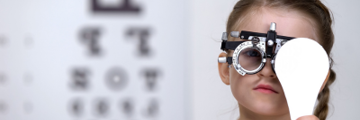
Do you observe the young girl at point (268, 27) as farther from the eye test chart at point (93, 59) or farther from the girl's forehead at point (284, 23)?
the eye test chart at point (93, 59)

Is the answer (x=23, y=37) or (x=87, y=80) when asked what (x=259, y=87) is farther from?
(x=23, y=37)

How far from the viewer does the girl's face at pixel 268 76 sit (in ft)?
1.51

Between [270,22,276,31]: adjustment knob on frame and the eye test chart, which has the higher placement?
[270,22,276,31]: adjustment knob on frame

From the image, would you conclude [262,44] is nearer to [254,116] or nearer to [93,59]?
[254,116]

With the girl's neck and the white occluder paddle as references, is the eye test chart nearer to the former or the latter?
the girl's neck

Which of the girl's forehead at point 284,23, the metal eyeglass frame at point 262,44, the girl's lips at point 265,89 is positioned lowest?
the girl's lips at point 265,89

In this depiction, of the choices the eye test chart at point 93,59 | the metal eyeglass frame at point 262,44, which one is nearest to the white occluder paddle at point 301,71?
the metal eyeglass frame at point 262,44

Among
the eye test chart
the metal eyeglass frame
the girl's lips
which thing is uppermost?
the metal eyeglass frame

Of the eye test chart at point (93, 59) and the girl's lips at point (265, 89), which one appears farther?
the eye test chart at point (93, 59)

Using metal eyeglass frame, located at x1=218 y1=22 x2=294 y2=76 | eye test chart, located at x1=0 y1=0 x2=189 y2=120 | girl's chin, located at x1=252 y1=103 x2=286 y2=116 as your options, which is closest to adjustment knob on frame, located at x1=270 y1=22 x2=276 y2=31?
metal eyeglass frame, located at x1=218 y1=22 x2=294 y2=76

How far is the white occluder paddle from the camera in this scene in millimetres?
413

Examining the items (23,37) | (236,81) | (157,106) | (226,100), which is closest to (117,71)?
(157,106)

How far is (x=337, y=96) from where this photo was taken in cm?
67

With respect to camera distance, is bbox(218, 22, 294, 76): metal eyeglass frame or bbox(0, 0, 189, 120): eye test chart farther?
bbox(0, 0, 189, 120): eye test chart
